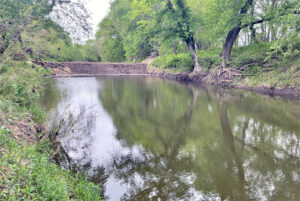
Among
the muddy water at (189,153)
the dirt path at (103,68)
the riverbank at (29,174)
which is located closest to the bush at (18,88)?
the riverbank at (29,174)

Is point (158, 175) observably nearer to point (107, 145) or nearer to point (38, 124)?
point (107, 145)

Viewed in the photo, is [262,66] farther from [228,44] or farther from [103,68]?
[103,68]

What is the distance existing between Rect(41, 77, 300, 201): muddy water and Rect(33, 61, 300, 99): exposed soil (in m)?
2.51

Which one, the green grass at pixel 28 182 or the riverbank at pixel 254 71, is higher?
the riverbank at pixel 254 71

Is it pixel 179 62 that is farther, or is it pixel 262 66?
pixel 179 62

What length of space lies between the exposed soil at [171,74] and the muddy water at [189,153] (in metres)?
2.51

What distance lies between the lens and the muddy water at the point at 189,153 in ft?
13.1

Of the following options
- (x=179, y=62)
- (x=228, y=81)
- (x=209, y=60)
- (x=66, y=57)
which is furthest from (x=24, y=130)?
(x=179, y=62)

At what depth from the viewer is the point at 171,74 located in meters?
28.9

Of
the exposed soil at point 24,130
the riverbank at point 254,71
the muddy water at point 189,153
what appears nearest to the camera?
the muddy water at point 189,153

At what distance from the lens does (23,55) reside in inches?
291

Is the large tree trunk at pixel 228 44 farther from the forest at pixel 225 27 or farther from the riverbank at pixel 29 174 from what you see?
the riverbank at pixel 29 174

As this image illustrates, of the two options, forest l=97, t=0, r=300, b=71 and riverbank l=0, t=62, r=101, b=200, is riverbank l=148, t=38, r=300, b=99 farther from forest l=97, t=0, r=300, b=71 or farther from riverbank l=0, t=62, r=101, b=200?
riverbank l=0, t=62, r=101, b=200

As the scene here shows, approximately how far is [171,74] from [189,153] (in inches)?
941
